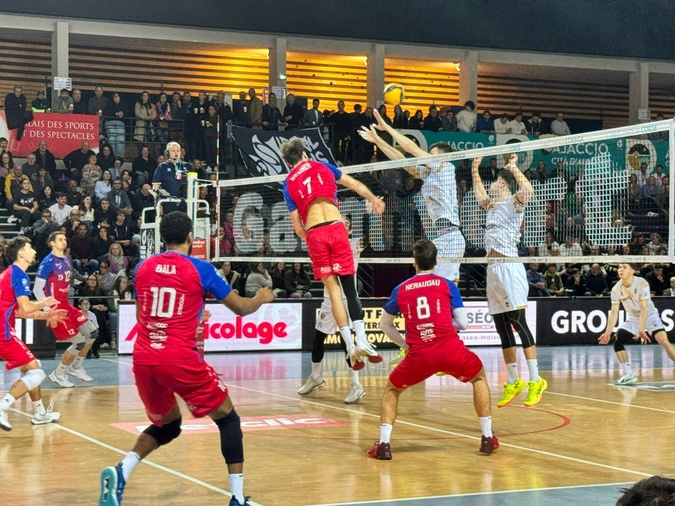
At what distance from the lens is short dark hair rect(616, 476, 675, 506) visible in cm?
253

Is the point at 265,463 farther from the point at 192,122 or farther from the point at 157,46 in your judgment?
the point at 157,46

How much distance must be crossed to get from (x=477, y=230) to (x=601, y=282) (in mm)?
11586

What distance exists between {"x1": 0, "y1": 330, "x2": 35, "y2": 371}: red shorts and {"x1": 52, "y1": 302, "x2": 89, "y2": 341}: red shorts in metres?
2.90

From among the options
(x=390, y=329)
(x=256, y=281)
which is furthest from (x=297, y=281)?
(x=390, y=329)

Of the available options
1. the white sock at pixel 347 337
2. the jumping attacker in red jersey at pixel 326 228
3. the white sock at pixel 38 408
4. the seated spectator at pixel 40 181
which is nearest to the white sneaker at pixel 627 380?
the jumping attacker in red jersey at pixel 326 228

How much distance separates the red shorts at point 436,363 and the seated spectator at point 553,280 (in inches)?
614

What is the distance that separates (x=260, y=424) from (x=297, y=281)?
38.3 feet

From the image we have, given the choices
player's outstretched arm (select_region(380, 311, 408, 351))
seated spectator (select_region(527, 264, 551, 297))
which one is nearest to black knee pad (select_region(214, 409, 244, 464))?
Answer: player's outstretched arm (select_region(380, 311, 408, 351))

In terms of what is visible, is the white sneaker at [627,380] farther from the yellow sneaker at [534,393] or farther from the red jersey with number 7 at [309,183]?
the red jersey with number 7 at [309,183]

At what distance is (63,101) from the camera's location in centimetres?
2544

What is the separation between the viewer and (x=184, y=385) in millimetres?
6781

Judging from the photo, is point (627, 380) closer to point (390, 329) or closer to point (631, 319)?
point (631, 319)

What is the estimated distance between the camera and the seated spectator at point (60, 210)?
22.1 m


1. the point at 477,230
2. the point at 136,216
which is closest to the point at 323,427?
the point at 477,230
